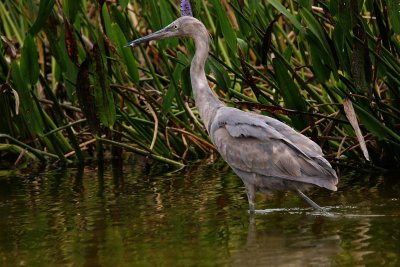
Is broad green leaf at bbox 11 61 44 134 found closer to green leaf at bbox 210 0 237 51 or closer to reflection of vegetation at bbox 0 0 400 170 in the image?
reflection of vegetation at bbox 0 0 400 170

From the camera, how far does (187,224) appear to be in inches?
255

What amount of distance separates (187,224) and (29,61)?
2254 mm

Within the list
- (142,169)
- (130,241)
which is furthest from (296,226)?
(142,169)

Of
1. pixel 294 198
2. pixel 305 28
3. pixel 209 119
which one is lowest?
pixel 294 198

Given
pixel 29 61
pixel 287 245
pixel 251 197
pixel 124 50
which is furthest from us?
pixel 124 50

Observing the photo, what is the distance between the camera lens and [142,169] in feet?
31.6

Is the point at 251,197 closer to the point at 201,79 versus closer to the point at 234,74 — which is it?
the point at 201,79

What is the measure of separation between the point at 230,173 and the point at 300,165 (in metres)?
2.39

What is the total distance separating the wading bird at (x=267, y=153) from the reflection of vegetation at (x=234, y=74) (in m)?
0.33

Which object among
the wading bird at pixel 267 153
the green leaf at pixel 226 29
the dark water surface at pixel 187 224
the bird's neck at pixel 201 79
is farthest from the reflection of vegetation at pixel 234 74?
the dark water surface at pixel 187 224

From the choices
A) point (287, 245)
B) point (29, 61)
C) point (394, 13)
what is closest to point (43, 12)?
point (29, 61)

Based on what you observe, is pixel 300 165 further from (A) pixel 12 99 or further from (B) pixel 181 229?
(A) pixel 12 99

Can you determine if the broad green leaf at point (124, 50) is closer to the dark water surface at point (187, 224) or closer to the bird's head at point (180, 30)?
the bird's head at point (180, 30)

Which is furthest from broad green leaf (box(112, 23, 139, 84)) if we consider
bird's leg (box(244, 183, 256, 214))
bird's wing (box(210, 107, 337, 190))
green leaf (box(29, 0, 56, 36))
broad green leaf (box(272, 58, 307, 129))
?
bird's leg (box(244, 183, 256, 214))
